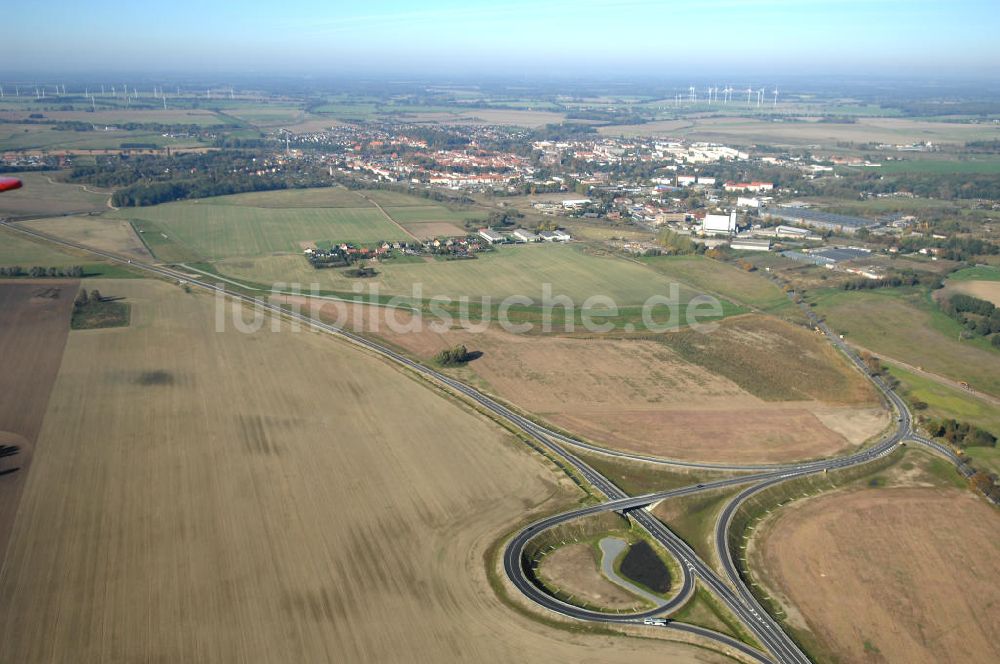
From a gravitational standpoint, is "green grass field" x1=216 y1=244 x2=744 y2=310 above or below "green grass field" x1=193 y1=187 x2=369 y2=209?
below

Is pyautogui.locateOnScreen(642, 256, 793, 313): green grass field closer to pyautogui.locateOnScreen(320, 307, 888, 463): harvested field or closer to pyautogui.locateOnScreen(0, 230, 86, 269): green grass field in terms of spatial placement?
pyautogui.locateOnScreen(320, 307, 888, 463): harvested field

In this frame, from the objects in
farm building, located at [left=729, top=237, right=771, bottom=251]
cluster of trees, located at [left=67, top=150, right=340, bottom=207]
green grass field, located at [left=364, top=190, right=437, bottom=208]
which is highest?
cluster of trees, located at [left=67, top=150, right=340, bottom=207]

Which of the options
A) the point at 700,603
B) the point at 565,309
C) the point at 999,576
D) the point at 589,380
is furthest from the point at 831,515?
the point at 565,309

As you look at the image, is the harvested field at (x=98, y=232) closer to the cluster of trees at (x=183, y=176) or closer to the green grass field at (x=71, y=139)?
the cluster of trees at (x=183, y=176)

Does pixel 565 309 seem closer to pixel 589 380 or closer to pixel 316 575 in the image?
pixel 589 380

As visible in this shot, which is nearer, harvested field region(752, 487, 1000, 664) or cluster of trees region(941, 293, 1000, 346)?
harvested field region(752, 487, 1000, 664)

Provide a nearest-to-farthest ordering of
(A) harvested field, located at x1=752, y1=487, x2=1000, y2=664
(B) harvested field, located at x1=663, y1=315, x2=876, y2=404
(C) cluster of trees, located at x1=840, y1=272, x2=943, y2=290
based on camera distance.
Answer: (A) harvested field, located at x1=752, y1=487, x2=1000, y2=664
(B) harvested field, located at x1=663, y1=315, x2=876, y2=404
(C) cluster of trees, located at x1=840, y1=272, x2=943, y2=290

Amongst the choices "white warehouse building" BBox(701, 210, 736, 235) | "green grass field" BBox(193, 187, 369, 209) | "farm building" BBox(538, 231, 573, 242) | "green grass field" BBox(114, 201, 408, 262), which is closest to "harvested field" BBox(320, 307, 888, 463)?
"green grass field" BBox(114, 201, 408, 262)
